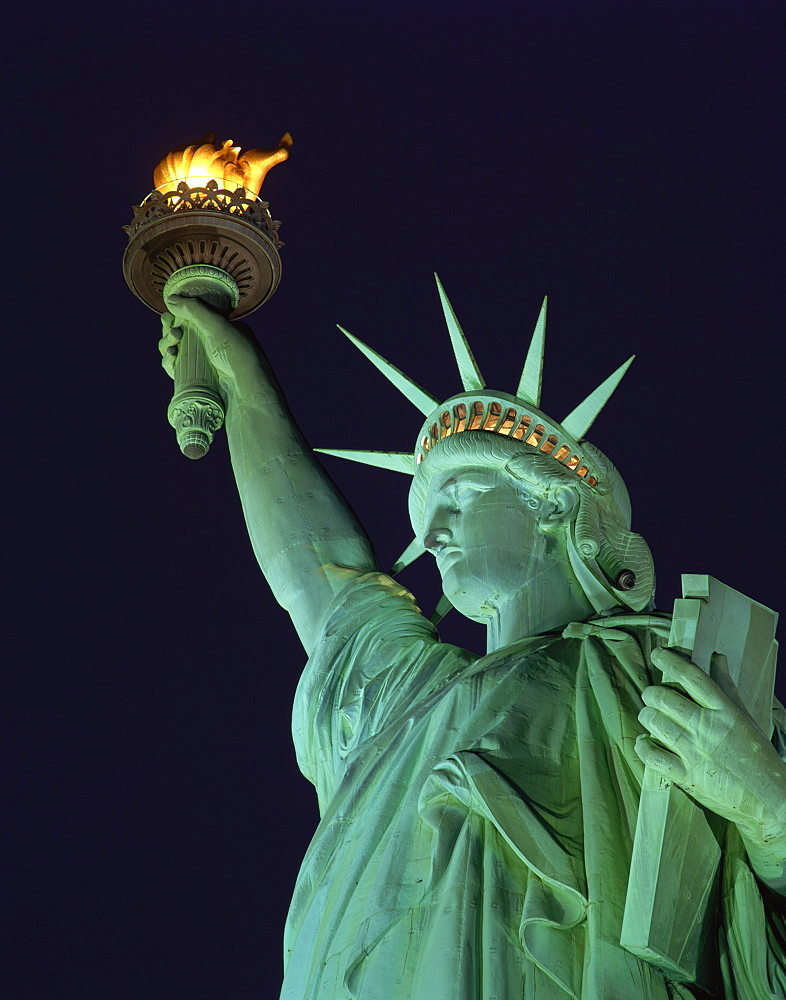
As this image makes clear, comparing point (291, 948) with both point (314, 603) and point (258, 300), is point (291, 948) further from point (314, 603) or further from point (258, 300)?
point (258, 300)

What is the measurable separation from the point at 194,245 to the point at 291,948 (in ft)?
12.6

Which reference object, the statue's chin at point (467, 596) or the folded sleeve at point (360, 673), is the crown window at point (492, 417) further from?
the folded sleeve at point (360, 673)

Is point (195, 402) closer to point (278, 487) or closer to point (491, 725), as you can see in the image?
point (278, 487)

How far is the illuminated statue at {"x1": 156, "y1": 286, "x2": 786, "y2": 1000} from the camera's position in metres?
6.53

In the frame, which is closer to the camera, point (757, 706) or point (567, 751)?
point (757, 706)

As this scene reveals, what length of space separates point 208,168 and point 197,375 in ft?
3.95

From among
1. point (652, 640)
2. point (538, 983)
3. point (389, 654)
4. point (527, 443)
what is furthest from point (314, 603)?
point (538, 983)

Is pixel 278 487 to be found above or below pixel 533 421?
below

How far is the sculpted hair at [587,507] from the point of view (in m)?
8.27

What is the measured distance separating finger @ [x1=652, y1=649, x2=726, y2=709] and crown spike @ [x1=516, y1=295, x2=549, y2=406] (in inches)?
106

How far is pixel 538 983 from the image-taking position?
6.53 metres

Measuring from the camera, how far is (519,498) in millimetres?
8477

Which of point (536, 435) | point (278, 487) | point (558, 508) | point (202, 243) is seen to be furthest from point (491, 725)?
point (202, 243)

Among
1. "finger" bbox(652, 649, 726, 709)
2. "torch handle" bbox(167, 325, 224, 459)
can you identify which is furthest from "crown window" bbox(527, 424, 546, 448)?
"finger" bbox(652, 649, 726, 709)
